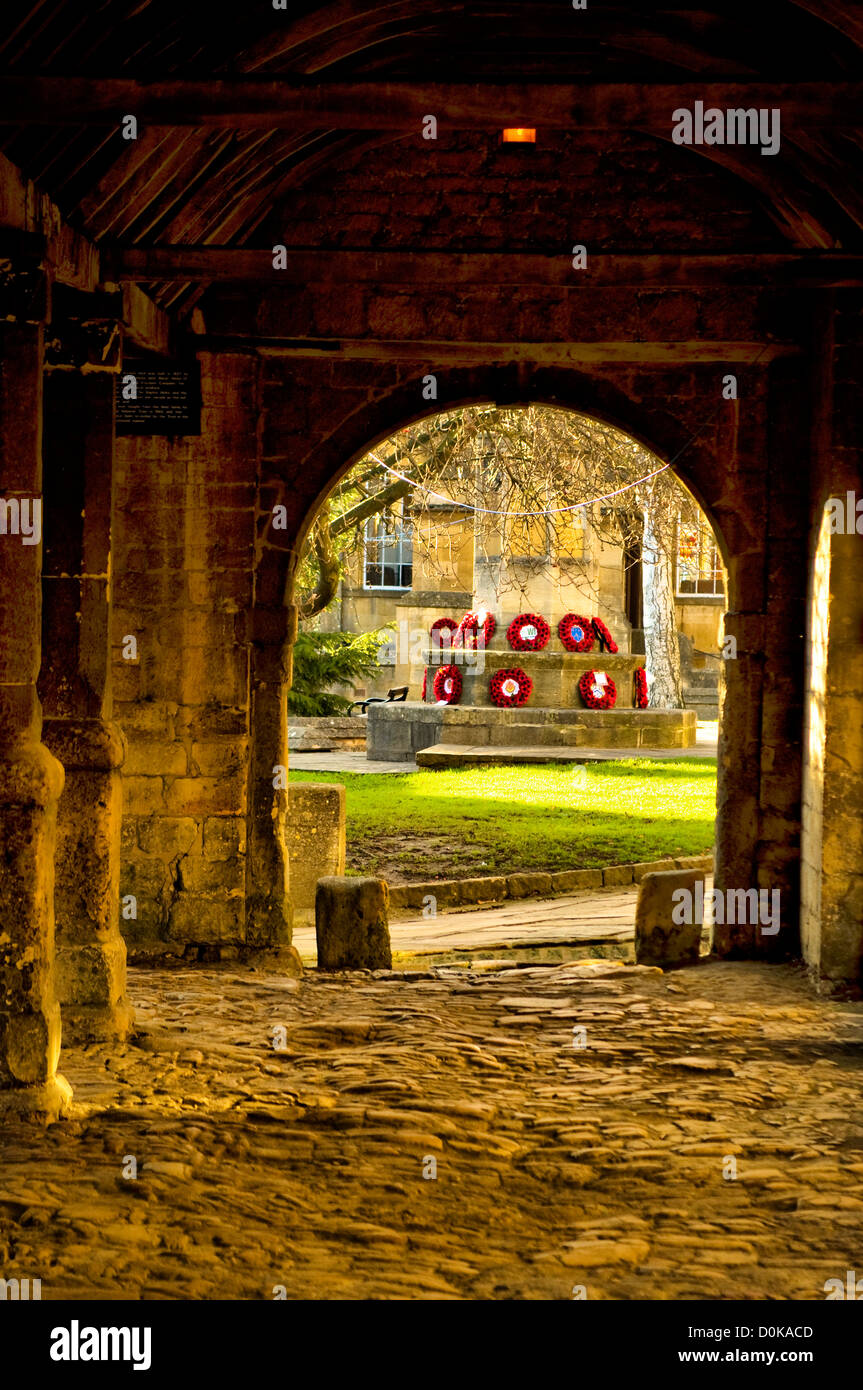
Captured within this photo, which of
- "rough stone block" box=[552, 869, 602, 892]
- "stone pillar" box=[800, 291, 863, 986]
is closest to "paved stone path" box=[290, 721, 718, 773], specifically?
"rough stone block" box=[552, 869, 602, 892]

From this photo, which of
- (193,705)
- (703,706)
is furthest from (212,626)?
(703,706)

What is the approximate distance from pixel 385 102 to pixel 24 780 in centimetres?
244

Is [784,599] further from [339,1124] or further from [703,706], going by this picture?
[703,706]

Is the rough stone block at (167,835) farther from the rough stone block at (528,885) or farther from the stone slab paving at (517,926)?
the rough stone block at (528,885)

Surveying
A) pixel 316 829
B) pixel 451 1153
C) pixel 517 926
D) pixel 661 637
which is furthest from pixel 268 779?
pixel 661 637

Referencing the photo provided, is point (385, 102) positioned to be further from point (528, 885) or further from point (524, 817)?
point (524, 817)

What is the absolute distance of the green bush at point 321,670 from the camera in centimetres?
2120

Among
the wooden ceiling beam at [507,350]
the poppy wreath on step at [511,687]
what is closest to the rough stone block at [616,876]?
the wooden ceiling beam at [507,350]

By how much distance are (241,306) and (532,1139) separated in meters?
4.85

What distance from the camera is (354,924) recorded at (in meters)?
8.32

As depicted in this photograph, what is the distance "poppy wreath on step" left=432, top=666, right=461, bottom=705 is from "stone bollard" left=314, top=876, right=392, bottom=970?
447 inches

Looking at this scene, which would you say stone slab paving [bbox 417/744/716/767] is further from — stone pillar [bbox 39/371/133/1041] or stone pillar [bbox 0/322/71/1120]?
stone pillar [bbox 0/322/71/1120]

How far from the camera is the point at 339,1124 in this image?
16.9 ft

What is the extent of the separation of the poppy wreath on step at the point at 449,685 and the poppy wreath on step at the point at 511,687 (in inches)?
19.1
